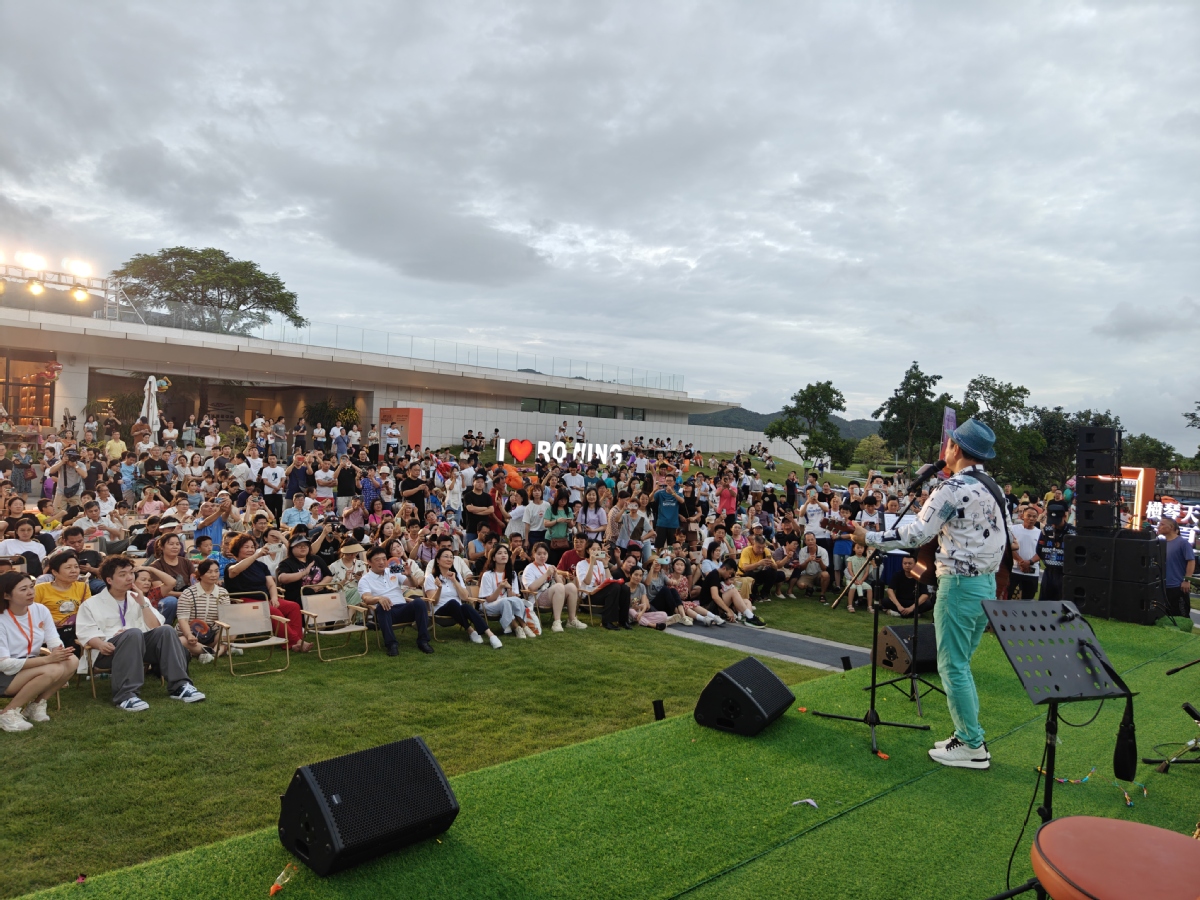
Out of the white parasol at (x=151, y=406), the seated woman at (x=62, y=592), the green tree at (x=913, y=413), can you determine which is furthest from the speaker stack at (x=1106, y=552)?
the green tree at (x=913, y=413)

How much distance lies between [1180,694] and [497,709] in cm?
581

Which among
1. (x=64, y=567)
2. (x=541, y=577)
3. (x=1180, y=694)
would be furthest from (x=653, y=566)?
(x=64, y=567)

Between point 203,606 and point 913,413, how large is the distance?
4077 centimetres

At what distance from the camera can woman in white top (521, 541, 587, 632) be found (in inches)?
384

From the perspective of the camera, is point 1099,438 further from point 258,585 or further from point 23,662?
point 23,662

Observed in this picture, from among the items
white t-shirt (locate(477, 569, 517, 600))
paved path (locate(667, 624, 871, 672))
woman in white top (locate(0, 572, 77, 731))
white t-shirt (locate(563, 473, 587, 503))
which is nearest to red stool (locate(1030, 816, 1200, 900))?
paved path (locate(667, 624, 871, 672))

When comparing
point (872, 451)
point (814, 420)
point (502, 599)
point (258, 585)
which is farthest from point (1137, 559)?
point (872, 451)

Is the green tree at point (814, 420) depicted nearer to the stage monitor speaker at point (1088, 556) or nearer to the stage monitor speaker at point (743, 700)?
the stage monitor speaker at point (1088, 556)

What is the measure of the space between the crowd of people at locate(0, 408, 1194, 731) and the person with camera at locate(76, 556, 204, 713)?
2cm

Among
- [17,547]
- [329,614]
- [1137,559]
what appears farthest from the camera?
[1137,559]

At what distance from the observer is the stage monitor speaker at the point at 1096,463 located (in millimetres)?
9727

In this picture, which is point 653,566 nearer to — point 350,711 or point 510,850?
point 350,711

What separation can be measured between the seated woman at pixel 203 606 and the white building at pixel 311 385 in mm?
22576

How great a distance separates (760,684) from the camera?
16.4 ft
